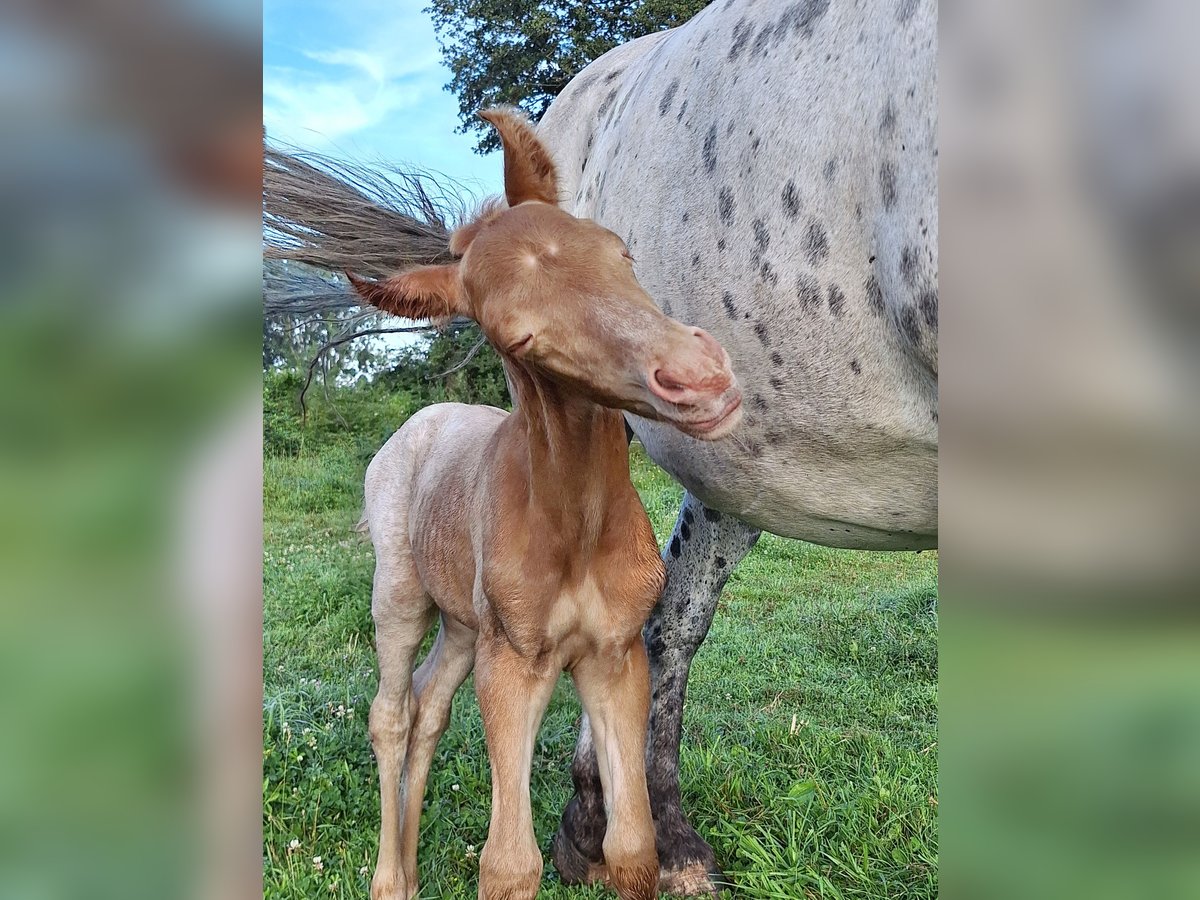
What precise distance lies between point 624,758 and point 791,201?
954 millimetres

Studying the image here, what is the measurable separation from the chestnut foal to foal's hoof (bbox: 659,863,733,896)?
60cm

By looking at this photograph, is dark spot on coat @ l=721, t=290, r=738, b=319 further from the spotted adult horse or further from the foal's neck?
the foal's neck

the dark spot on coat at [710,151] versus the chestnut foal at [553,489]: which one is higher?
the dark spot on coat at [710,151]

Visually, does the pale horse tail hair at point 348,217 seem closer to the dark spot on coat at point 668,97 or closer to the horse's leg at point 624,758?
the dark spot on coat at point 668,97

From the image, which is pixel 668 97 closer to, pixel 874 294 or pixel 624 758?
pixel 874 294

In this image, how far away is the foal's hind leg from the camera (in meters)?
2.04

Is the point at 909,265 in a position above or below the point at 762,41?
below

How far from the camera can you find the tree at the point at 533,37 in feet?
20.2

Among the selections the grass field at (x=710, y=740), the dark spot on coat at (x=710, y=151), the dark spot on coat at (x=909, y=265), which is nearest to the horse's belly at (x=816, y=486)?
the dark spot on coat at (x=909, y=265)

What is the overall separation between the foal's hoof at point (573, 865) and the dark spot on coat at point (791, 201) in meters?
1.52

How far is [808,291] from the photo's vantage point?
1433 mm

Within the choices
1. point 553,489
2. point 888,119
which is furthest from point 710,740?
point 888,119

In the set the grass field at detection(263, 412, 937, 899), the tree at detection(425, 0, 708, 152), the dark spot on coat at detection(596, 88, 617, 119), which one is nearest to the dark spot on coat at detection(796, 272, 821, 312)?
the dark spot on coat at detection(596, 88, 617, 119)
